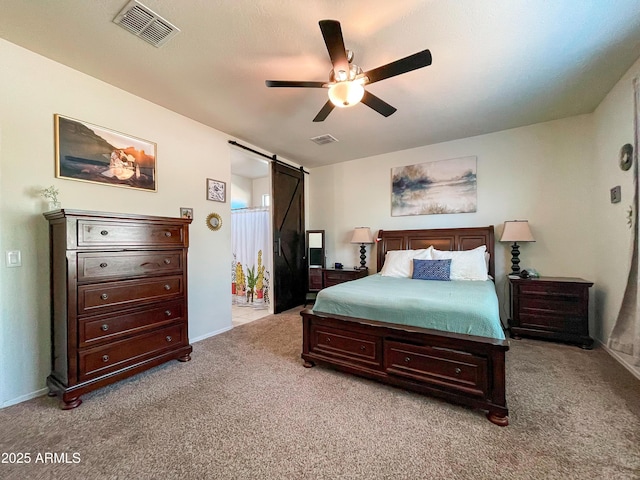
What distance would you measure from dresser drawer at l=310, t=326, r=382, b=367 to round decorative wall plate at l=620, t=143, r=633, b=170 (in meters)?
2.83

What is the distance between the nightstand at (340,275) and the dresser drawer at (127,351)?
101 inches

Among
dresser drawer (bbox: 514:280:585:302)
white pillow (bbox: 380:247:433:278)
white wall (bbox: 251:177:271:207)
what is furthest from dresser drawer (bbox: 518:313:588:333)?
white wall (bbox: 251:177:271:207)

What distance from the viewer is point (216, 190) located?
360 cm

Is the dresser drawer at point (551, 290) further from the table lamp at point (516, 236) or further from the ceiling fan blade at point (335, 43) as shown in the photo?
the ceiling fan blade at point (335, 43)

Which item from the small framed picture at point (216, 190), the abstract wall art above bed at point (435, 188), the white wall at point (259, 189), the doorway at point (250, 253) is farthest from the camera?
the white wall at point (259, 189)

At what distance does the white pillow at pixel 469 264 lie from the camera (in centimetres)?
330

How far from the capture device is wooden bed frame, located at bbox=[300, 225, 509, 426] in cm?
179

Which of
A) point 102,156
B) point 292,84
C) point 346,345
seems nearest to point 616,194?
point 346,345

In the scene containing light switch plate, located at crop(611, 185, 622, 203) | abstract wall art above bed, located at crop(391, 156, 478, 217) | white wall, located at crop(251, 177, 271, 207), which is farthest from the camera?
white wall, located at crop(251, 177, 271, 207)

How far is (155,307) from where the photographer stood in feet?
8.18

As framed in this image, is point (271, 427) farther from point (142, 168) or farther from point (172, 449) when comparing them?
point (142, 168)

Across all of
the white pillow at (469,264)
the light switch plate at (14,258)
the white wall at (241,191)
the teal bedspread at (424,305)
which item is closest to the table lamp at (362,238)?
the white pillow at (469,264)

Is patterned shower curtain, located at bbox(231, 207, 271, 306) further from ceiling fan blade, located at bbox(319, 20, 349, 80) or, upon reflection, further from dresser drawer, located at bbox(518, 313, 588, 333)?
dresser drawer, located at bbox(518, 313, 588, 333)

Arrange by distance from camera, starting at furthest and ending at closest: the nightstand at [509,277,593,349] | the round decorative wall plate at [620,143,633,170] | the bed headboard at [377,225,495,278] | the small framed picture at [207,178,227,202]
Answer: the bed headboard at [377,225,495,278] < the small framed picture at [207,178,227,202] < the nightstand at [509,277,593,349] < the round decorative wall plate at [620,143,633,170]
